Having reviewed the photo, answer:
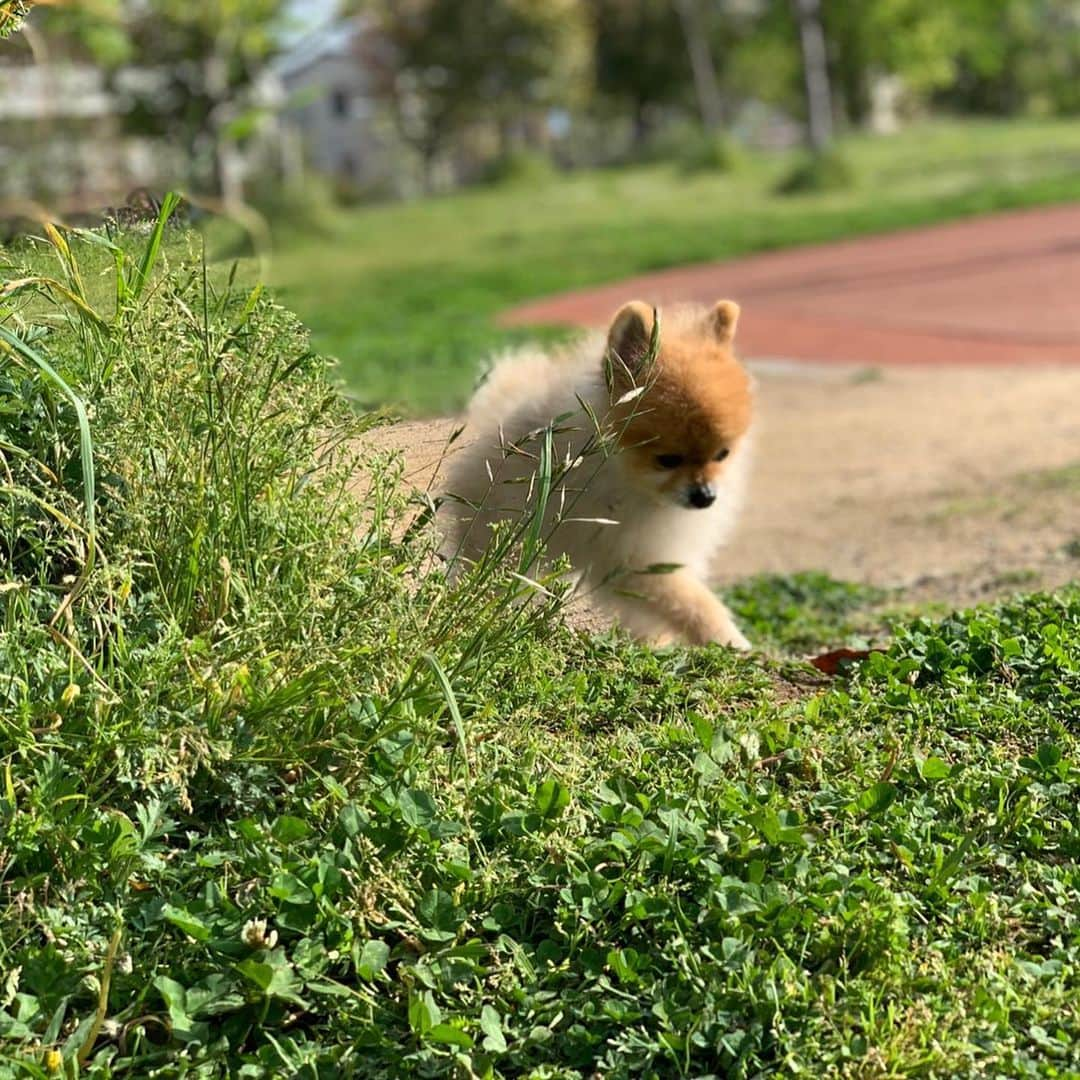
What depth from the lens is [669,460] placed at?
4.27m

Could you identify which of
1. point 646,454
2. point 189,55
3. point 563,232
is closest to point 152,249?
point 646,454

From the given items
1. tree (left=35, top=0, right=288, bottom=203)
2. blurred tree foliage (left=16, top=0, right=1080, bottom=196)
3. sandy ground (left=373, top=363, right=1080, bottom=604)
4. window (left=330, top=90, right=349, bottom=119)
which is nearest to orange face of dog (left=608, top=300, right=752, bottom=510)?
sandy ground (left=373, top=363, right=1080, bottom=604)

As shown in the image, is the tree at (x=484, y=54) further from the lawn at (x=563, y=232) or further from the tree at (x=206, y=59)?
the tree at (x=206, y=59)

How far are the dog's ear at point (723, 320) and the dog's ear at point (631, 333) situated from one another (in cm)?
44

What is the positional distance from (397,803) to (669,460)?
188cm

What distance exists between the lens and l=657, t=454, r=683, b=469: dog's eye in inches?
167

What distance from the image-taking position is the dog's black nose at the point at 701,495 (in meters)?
4.32

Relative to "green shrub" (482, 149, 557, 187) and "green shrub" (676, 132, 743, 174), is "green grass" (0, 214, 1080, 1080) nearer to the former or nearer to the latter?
"green shrub" (676, 132, 743, 174)

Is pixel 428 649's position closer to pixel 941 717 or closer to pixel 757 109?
pixel 941 717

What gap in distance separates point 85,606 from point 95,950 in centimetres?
73

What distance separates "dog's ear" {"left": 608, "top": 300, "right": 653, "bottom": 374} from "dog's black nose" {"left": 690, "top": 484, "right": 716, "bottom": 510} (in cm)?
47

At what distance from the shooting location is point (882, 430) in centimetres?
880

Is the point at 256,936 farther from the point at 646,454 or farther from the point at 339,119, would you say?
the point at 339,119

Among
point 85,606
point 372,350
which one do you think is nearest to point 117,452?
point 85,606
